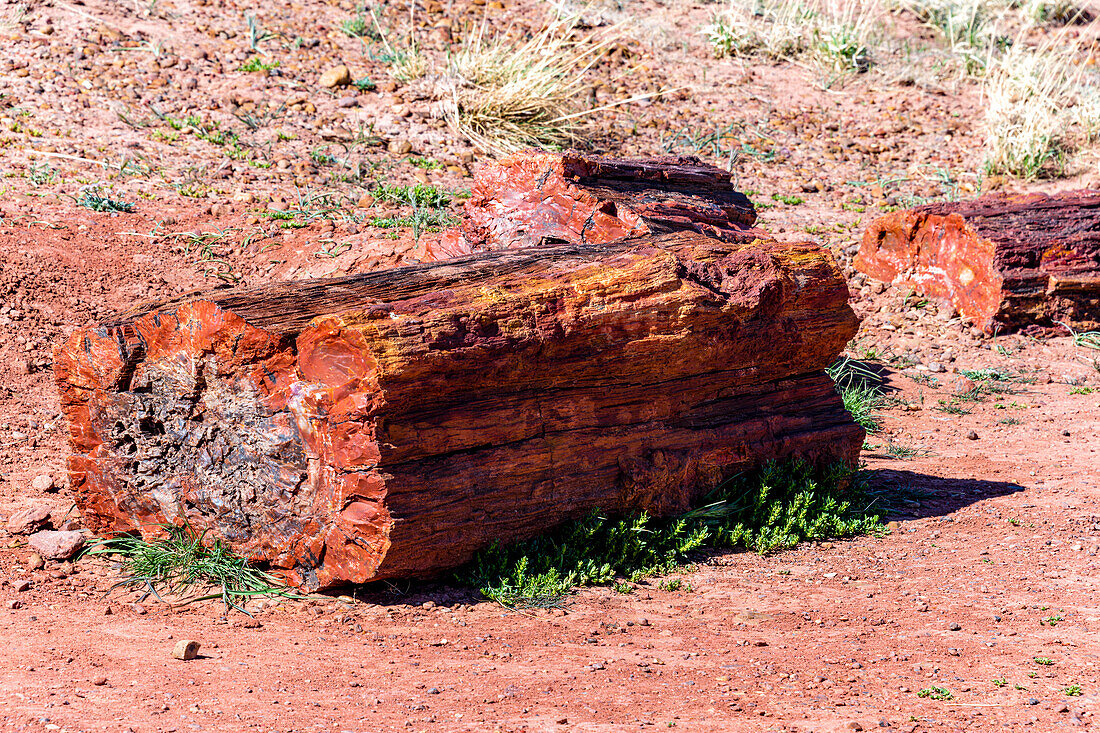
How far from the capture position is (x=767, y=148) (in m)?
10.1

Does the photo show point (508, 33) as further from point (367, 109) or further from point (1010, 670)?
point (1010, 670)

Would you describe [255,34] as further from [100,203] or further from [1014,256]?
[1014,256]

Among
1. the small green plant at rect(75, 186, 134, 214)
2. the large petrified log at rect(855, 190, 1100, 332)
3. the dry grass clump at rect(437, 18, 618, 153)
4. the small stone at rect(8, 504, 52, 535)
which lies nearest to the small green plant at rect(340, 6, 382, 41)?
the dry grass clump at rect(437, 18, 618, 153)

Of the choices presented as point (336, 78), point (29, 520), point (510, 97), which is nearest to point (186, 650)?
point (29, 520)

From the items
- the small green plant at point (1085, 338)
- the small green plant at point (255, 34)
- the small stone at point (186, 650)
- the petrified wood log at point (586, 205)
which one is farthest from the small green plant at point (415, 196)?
the small stone at point (186, 650)

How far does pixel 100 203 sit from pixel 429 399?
16.3 ft

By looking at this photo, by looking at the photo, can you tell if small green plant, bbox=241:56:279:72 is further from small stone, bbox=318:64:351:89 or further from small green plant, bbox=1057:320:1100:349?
small green plant, bbox=1057:320:1100:349

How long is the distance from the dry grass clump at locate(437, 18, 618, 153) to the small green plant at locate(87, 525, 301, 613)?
19.2 ft

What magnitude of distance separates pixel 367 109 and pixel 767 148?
409 centimetres

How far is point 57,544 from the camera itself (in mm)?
3711

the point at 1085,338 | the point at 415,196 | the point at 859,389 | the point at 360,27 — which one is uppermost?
the point at 360,27

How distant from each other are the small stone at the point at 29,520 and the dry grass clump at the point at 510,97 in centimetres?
572

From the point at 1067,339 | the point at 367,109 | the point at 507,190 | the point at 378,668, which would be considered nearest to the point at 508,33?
the point at 367,109

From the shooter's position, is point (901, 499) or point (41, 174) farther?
point (41, 174)
